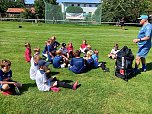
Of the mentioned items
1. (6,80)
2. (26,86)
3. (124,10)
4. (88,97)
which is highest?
(124,10)

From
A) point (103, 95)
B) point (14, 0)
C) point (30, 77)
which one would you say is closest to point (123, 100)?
point (103, 95)

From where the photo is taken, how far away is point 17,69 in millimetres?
11391

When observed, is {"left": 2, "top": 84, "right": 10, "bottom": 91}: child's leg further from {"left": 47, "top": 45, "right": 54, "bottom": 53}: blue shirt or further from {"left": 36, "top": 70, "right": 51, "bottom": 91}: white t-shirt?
{"left": 47, "top": 45, "right": 54, "bottom": 53}: blue shirt

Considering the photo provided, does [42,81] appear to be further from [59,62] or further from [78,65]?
[59,62]

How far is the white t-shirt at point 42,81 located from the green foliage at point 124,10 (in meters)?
50.1

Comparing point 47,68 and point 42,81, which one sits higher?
point 47,68

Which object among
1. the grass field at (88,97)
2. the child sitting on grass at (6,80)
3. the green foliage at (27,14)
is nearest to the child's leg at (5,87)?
the child sitting on grass at (6,80)

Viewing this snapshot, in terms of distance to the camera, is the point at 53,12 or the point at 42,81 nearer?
the point at 42,81

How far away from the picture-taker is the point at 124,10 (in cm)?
5734

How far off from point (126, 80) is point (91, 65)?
199cm

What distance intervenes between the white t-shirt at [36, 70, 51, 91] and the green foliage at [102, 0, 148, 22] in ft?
164

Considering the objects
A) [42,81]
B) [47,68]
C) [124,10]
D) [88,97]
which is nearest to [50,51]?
[47,68]

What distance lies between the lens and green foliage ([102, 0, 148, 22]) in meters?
57.3

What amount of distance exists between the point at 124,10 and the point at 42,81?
50.6m
